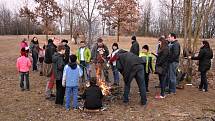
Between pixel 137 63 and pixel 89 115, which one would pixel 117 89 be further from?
pixel 89 115

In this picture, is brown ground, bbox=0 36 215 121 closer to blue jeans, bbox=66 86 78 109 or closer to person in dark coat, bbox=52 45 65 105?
blue jeans, bbox=66 86 78 109

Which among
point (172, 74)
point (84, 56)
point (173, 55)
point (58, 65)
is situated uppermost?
point (173, 55)

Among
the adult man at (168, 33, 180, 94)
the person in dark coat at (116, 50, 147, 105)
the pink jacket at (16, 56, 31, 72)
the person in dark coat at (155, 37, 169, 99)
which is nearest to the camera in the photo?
the person in dark coat at (116, 50, 147, 105)

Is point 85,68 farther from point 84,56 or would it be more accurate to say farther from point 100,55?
point 100,55

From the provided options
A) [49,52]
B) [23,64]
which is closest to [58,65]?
[49,52]

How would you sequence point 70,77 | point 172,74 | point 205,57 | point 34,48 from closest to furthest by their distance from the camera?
point 70,77 < point 172,74 < point 205,57 < point 34,48

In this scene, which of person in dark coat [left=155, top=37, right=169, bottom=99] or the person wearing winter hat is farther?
the person wearing winter hat

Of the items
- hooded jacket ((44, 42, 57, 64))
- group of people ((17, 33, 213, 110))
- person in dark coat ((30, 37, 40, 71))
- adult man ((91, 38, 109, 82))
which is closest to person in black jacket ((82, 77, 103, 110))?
group of people ((17, 33, 213, 110))

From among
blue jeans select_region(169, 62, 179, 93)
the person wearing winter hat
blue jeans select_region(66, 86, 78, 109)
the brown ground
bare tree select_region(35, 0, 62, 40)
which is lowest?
the brown ground

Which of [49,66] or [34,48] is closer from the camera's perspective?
[49,66]

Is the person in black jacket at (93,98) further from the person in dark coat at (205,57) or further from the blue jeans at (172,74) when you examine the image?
the person in dark coat at (205,57)

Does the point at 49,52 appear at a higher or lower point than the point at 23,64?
higher

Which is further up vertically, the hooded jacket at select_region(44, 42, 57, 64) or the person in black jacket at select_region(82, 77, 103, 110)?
the hooded jacket at select_region(44, 42, 57, 64)

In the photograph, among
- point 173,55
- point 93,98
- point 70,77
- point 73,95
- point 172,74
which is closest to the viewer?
point 93,98
